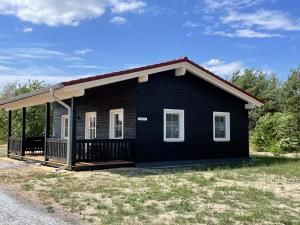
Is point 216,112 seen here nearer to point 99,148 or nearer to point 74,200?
point 99,148

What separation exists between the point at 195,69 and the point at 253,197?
765 cm

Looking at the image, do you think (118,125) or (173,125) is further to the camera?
(118,125)

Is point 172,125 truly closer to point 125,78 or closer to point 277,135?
point 125,78

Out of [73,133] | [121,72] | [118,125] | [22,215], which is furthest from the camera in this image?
Answer: [118,125]

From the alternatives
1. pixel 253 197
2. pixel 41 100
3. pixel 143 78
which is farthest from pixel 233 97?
pixel 253 197

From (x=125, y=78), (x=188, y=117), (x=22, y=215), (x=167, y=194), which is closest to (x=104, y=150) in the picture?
(x=125, y=78)

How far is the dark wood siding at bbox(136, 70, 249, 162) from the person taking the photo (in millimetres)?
13781

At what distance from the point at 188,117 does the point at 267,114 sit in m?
11.4

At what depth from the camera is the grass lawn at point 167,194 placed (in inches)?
250

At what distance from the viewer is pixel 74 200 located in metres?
7.59

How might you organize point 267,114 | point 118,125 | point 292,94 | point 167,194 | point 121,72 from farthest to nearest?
point 292,94
point 267,114
point 118,125
point 121,72
point 167,194

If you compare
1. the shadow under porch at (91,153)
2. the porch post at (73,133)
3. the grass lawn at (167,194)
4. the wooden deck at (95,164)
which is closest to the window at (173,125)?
the shadow under porch at (91,153)

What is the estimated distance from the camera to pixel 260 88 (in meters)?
39.9

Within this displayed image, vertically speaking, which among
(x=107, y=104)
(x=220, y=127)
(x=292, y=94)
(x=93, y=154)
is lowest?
(x=93, y=154)
